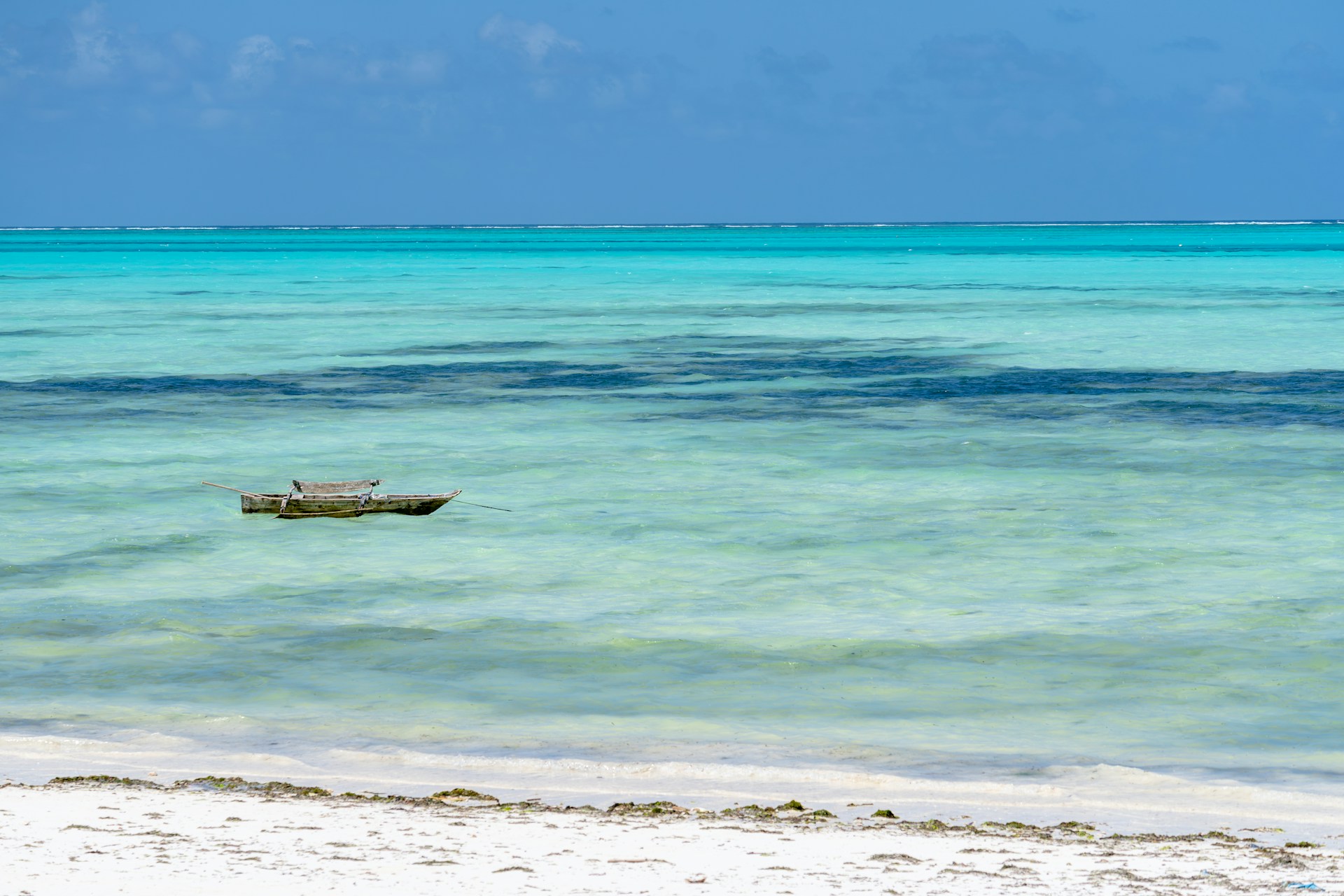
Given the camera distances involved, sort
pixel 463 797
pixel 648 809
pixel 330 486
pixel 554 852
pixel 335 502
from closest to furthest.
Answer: pixel 554 852 < pixel 648 809 < pixel 463 797 < pixel 335 502 < pixel 330 486

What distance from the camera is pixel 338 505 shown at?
18172 millimetres

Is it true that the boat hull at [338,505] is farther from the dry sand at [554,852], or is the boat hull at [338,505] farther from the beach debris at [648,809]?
the beach debris at [648,809]

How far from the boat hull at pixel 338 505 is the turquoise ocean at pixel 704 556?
18 centimetres

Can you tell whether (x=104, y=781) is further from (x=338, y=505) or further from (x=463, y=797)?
(x=338, y=505)

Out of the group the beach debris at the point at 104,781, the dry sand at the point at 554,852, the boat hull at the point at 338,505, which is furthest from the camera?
the boat hull at the point at 338,505

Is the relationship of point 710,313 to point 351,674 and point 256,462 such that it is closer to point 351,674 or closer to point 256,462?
point 256,462

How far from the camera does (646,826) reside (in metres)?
8.41

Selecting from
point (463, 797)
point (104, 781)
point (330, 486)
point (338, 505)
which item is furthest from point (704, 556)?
point (104, 781)

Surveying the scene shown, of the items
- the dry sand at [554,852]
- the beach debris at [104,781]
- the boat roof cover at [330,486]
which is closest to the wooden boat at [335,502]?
the boat roof cover at [330,486]

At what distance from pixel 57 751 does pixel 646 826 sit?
4.20m

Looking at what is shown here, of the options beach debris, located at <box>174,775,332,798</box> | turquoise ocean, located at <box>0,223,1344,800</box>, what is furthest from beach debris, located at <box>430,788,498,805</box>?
turquoise ocean, located at <box>0,223,1344,800</box>

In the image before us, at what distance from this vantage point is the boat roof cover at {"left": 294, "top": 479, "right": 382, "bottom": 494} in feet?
60.5

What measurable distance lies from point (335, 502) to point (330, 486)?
0.55 metres

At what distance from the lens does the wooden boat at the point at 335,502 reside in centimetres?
1817
